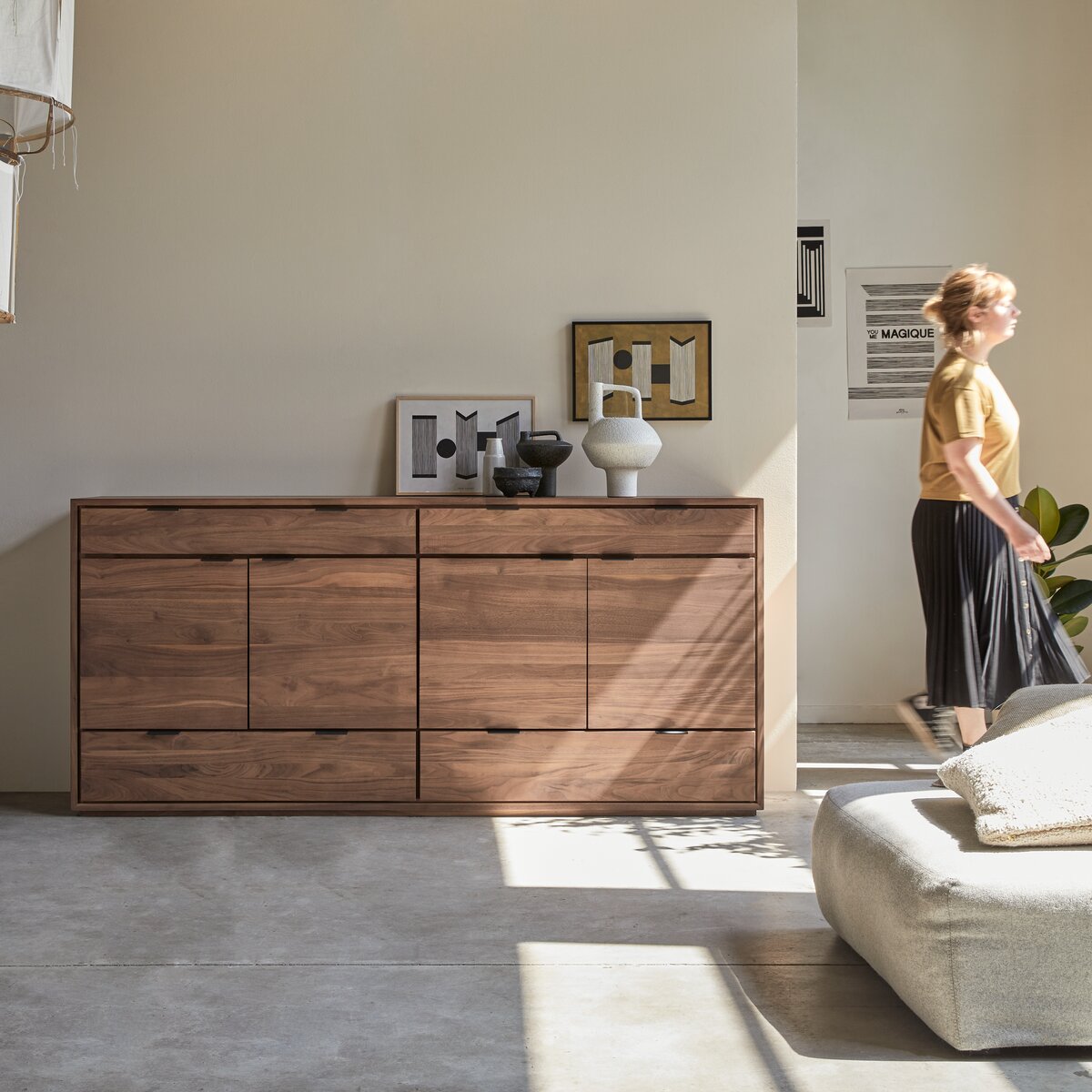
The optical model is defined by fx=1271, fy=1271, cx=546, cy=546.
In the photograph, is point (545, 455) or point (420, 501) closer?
point (420, 501)

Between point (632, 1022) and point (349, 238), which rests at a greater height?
point (349, 238)

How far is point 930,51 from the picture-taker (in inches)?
223

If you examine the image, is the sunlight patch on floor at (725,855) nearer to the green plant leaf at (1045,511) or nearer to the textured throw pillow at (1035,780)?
the textured throw pillow at (1035,780)

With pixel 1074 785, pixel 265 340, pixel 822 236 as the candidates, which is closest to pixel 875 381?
pixel 822 236

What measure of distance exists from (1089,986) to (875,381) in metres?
3.90

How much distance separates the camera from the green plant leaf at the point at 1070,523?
5.23m

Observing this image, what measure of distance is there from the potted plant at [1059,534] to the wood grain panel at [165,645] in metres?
3.20

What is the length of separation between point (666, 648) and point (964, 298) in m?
1.39

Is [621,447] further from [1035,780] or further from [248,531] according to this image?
[1035,780]

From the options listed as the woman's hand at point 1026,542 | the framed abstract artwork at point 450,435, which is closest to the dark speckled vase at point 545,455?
the framed abstract artwork at point 450,435

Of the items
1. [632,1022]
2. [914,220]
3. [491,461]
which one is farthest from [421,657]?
[914,220]

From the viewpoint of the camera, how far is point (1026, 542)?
325 cm

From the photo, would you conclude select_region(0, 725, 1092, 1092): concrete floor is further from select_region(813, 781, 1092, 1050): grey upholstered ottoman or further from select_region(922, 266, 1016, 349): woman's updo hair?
select_region(922, 266, 1016, 349): woman's updo hair

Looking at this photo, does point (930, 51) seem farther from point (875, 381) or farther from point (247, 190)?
point (247, 190)
